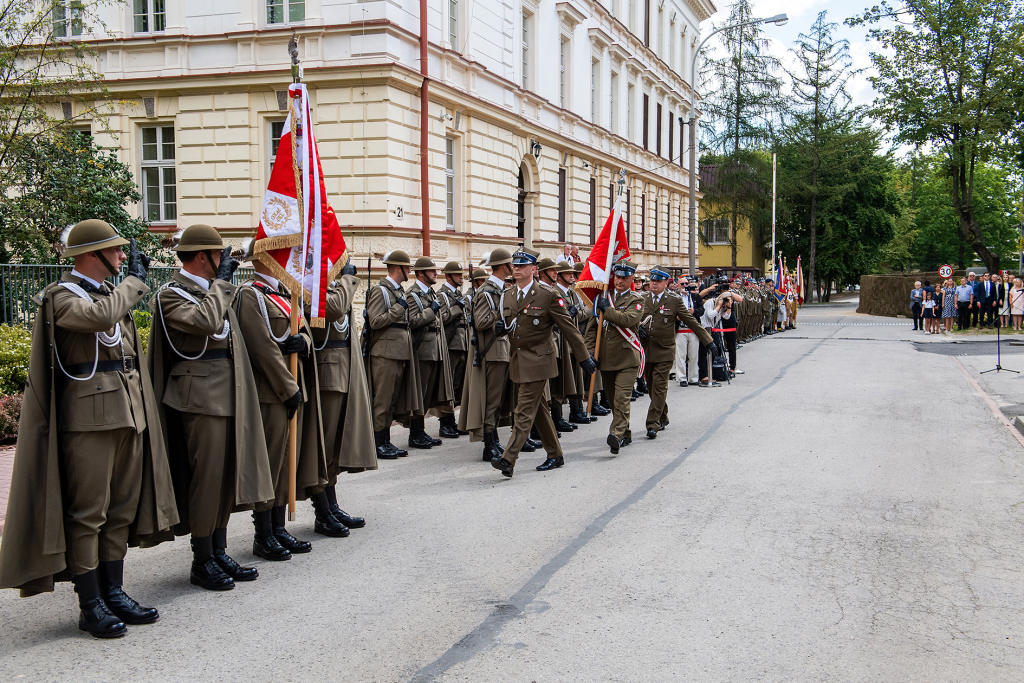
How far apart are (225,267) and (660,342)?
623 centimetres

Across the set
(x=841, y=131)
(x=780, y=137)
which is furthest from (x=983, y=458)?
(x=841, y=131)

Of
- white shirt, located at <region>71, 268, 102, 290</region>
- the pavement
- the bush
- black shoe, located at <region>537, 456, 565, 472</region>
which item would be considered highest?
white shirt, located at <region>71, 268, 102, 290</region>

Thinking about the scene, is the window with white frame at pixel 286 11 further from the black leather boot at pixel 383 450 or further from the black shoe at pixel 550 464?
the black shoe at pixel 550 464

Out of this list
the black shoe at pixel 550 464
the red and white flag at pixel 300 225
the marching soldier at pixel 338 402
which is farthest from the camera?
the black shoe at pixel 550 464

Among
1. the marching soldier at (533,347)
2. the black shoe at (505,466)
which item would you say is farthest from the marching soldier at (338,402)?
the marching soldier at (533,347)

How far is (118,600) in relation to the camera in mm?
4664

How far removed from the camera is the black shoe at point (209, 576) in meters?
5.18

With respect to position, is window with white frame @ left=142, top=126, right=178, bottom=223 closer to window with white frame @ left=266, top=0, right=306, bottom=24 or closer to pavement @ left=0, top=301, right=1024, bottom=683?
window with white frame @ left=266, top=0, right=306, bottom=24

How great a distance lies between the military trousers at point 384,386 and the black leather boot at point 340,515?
2663mm

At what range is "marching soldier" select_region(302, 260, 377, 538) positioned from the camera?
610cm

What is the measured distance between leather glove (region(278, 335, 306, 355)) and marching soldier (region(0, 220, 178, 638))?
3.48ft

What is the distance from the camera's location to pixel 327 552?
593 cm

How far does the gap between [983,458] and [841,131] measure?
52.1 metres

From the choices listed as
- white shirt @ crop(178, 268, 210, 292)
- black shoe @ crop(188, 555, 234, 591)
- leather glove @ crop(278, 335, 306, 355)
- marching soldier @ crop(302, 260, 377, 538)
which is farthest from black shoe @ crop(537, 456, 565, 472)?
white shirt @ crop(178, 268, 210, 292)
